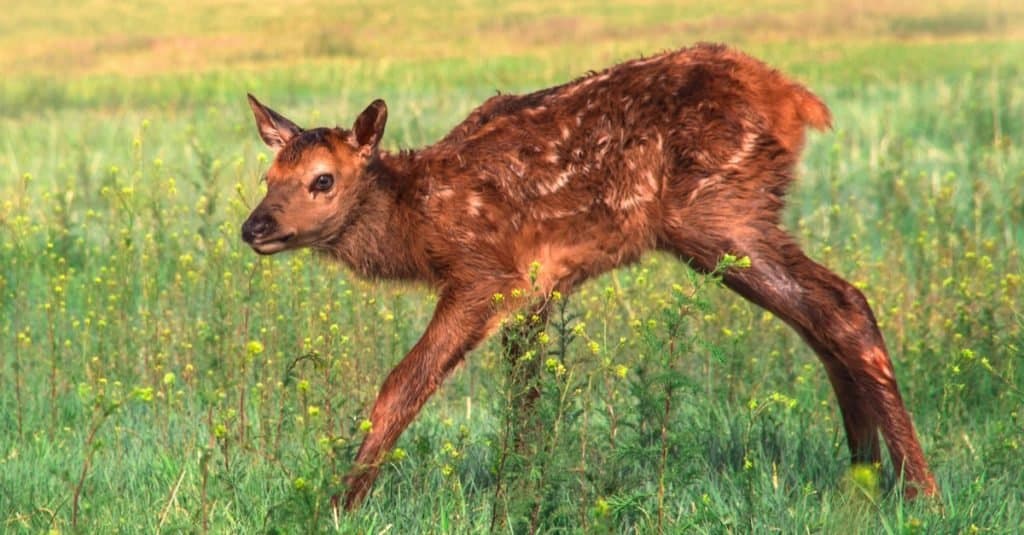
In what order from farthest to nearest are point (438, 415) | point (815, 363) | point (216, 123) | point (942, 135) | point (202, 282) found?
1. point (216, 123)
2. point (942, 135)
3. point (202, 282)
4. point (815, 363)
5. point (438, 415)

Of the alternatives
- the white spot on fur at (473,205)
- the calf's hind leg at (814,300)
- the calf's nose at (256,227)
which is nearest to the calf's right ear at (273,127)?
the calf's nose at (256,227)

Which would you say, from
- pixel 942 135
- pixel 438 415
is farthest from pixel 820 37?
pixel 438 415

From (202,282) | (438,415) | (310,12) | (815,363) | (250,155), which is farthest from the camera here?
(310,12)

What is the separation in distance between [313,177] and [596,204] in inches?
46.0

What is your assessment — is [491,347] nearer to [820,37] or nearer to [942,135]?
[942,135]

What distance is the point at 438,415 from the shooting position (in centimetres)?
803

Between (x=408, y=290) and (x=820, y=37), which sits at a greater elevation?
(x=408, y=290)

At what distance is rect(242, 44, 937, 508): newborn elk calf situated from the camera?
6918 millimetres

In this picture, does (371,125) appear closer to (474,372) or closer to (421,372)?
(421,372)

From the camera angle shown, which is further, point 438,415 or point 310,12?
point 310,12

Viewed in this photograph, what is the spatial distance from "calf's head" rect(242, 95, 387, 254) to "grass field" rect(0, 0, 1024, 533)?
51 centimetres

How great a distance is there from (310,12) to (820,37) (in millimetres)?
8176

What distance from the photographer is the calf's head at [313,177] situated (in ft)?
22.3

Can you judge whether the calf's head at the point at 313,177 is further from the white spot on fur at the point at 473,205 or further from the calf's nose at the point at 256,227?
the white spot on fur at the point at 473,205
